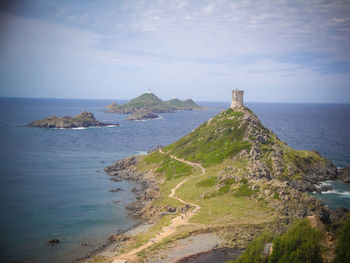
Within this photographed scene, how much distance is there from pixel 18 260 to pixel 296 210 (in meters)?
64.6

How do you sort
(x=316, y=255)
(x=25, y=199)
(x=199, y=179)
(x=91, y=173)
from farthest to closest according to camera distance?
1. (x=91, y=173)
2. (x=199, y=179)
3. (x=25, y=199)
4. (x=316, y=255)

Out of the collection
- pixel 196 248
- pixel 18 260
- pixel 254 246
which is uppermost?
pixel 254 246

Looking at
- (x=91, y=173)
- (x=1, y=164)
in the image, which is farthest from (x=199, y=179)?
(x=1, y=164)

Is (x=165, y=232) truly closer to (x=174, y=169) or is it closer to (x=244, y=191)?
(x=244, y=191)

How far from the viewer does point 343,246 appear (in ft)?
A: 124

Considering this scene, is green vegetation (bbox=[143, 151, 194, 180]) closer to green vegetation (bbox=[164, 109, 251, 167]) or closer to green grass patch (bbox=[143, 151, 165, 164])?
green grass patch (bbox=[143, 151, 165, 164])

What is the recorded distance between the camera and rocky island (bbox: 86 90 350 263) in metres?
43.6

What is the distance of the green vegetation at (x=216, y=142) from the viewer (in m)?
115

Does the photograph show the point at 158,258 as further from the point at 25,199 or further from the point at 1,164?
the point at 1,164

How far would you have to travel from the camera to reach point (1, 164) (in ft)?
418

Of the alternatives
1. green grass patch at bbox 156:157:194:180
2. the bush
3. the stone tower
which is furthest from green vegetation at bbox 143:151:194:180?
the bush

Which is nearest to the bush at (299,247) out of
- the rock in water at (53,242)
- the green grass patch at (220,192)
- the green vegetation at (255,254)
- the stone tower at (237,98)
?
the green vegetation at (255,254)

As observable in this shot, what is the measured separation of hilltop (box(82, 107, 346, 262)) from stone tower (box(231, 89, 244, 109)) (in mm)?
7872

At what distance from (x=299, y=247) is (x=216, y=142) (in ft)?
290
